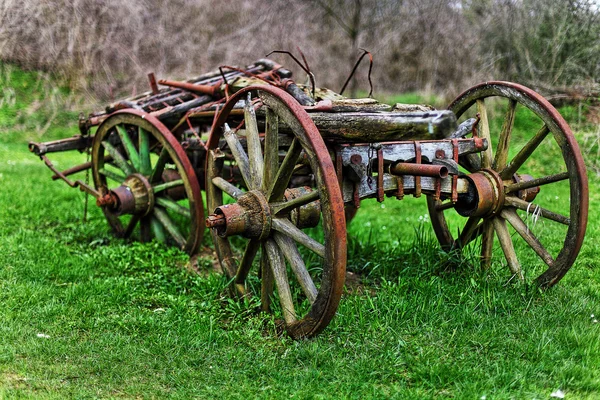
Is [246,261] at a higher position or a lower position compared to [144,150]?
lower

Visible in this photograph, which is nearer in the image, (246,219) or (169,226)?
Result: (246,219)

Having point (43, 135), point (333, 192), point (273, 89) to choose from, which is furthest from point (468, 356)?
point (43, 135)

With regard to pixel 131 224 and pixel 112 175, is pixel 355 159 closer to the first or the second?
pixel 131 224

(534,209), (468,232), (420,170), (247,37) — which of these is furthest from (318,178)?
(247,37)

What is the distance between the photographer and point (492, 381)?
3.19m

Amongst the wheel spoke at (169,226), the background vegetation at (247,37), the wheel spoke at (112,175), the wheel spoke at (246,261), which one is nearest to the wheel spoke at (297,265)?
the wheel spoke at (246,261)

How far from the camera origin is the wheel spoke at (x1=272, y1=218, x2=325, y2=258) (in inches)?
141

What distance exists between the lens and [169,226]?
563 centimetres

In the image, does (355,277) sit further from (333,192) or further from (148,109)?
(148,109)

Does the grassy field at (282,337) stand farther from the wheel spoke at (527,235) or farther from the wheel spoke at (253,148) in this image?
the wheel spoke at (253,148)

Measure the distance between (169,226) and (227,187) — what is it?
4.66 ft

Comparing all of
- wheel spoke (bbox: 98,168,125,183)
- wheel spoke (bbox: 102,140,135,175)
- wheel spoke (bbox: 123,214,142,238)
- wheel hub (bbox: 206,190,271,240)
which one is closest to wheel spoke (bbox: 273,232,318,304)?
wheel hub (bbox: 206,190,271,240)

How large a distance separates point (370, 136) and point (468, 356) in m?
1.34

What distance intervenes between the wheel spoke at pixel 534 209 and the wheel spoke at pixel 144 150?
3113 millimetres
